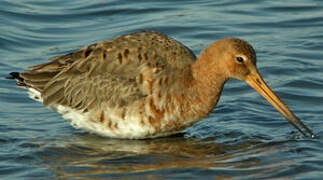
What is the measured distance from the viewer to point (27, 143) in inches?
379

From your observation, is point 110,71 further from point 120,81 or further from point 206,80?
point 206,80

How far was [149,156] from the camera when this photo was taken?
30.3ft

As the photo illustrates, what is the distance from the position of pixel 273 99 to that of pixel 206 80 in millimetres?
943

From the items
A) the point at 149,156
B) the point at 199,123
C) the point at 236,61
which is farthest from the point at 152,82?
the point at 199,123

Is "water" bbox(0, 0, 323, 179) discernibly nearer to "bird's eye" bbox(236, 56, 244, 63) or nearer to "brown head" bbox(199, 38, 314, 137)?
"brown head" bbox(199, 38, 314, 137)

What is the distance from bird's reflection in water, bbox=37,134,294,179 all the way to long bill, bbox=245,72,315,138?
0.57 metres

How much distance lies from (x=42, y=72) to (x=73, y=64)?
0.59 meters

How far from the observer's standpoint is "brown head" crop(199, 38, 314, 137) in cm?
936

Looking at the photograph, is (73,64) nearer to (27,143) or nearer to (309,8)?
(27,143)

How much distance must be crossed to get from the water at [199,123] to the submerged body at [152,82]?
33cm

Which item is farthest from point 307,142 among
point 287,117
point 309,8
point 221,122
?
point 309,8

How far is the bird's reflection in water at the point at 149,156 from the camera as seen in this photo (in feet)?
28.2

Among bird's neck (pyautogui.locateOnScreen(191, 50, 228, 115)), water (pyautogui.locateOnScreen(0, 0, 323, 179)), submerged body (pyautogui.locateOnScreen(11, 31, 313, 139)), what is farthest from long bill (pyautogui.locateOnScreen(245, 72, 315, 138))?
bird's neck (pyautogui.locateOnScreen(191, 50, 228, 115))

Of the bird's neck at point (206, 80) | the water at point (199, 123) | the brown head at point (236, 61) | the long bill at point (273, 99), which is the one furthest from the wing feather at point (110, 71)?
the long bill at point (273, 99)
